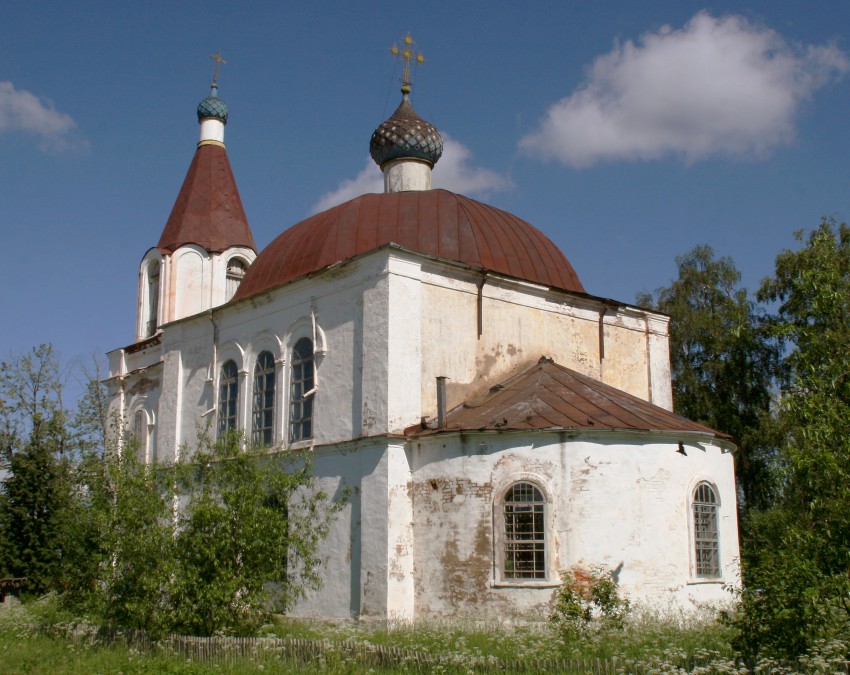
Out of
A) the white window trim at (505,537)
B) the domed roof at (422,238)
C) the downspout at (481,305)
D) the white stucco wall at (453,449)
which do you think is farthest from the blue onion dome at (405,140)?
the white window trim at (505,537)

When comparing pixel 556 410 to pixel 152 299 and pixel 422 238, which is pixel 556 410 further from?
pixel 152 299

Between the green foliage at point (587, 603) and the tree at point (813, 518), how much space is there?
3.15 metres

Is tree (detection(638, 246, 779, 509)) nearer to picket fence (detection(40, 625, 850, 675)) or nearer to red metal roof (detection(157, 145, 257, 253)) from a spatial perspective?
red metal roof (detection(157, 145, 257, 253))

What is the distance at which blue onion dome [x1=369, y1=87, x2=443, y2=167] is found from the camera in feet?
66.2

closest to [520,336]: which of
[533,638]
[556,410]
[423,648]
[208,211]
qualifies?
[556,410]

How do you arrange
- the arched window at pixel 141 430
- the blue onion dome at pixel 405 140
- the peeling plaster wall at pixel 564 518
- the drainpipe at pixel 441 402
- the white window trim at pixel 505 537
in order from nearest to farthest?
the white window trim at pixel 505 537 < the peeling plaster wall at pixel 564 518 < the drainpipe at pixel 441 402 < the blue onion dome at pixel 405 140 < the arched window at pixel 141 430

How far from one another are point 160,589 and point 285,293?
666 cm

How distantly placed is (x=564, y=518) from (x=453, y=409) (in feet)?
9.54

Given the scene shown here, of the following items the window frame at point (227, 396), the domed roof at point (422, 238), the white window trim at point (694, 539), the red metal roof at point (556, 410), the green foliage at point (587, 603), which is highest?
the domed roof at point (422, 238)

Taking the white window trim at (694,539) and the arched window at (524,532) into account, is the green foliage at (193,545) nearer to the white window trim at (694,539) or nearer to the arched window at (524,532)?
the arched window at (524,532)

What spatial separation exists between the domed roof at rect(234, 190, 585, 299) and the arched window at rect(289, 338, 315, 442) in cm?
137

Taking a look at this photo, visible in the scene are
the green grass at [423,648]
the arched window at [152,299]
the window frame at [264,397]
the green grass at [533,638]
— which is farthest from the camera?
the arched window at [152,299]

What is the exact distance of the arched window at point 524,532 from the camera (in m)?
12.7

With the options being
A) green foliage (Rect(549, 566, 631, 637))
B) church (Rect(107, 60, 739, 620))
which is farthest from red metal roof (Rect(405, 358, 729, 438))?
green foliage (Rect(549, 566, 631, 637))
